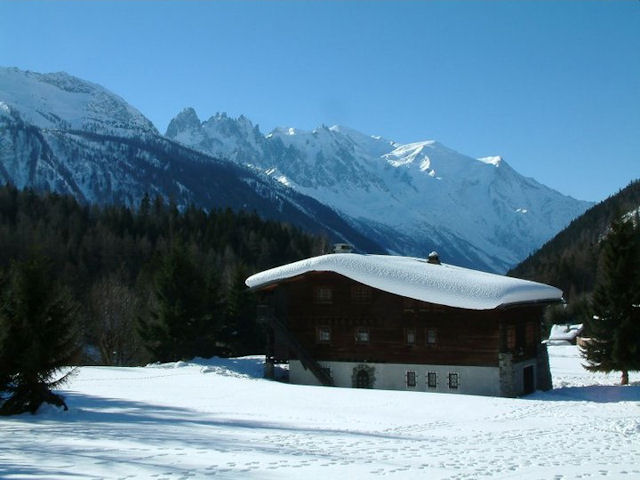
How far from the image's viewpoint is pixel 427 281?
38.7m

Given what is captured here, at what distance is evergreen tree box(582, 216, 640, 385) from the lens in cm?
4044

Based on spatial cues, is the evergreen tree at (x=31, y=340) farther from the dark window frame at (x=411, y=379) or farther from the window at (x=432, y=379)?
the window at (x=432, y=379)

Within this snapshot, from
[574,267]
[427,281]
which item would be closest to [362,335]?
[427,281]

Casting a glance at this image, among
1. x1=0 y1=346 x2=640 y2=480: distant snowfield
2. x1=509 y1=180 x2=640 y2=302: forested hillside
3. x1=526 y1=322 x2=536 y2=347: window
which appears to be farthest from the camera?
x1=509 y1=180 x2=640 y2=302: forested hillside

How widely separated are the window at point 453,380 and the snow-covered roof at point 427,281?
163 inches

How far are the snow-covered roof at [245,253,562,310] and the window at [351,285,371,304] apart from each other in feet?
4.37

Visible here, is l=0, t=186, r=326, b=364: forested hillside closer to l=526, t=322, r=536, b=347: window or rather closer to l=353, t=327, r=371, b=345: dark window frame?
l=353, t=327, r=371, b=345: dark window frame

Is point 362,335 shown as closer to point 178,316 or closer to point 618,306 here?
point 178,316

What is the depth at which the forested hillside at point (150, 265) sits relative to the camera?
47.3 metres

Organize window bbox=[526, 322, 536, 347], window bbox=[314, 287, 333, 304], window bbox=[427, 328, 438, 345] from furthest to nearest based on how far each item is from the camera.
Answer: window bbox=[314, 287, 333, 304] → window bbox=[526, 322, 536, 347] → window bbox=[427, 328, 438, 345]

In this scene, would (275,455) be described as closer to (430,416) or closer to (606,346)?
(430,416)

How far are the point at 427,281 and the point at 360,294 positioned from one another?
4372 millimetres

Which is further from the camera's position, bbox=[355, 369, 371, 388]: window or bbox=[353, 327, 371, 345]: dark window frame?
bbox=[353, 327, 371, 345]: dark window frame

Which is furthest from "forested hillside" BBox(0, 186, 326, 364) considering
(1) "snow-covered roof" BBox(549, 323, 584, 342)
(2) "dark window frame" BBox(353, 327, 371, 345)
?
(1) "snow-covered roof" BBox(549, 323, 584, 342)
